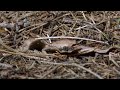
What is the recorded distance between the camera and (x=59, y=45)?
6.00ft

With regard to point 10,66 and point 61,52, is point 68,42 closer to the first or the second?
point 61,52

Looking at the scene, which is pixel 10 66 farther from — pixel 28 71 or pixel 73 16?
pixel 73 16

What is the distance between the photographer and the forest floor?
1.45m

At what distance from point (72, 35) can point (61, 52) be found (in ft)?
0.98

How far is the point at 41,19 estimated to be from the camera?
2154 millimetres

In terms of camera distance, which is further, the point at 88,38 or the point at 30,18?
the point at 30,18

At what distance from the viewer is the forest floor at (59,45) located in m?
1.45

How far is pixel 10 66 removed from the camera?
60.8 inches

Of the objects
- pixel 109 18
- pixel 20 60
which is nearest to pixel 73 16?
pixel 109 18
